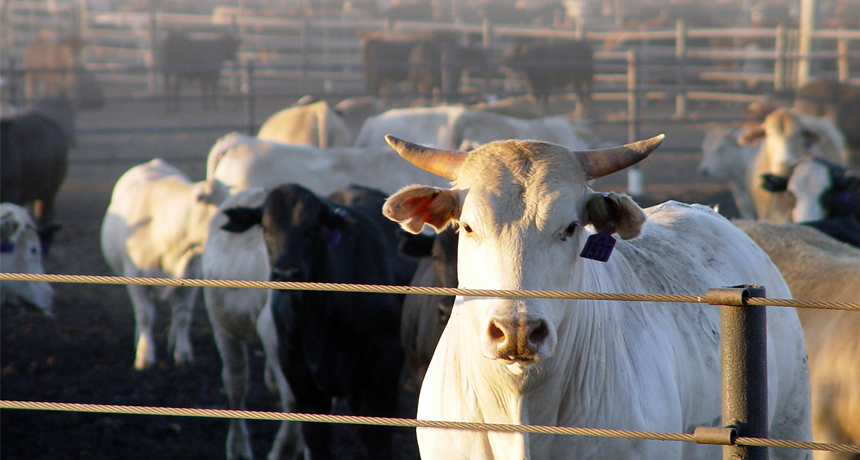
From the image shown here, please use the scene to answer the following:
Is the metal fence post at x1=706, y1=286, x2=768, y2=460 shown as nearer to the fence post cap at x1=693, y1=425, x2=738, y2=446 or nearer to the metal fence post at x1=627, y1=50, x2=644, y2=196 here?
the fence post cap at x1=693, y1=425, x2=738, y2=446

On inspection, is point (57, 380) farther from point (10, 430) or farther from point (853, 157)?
point (853, 157)

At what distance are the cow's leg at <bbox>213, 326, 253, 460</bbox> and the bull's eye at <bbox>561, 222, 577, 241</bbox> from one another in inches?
116

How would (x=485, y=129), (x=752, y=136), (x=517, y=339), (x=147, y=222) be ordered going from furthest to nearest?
(x=485, y=129) < (x=752, y=136) < (x=147, y=222) < (x=517, y=339)

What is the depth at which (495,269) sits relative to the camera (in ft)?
7.32

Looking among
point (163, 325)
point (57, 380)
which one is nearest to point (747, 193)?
point (163, 325)

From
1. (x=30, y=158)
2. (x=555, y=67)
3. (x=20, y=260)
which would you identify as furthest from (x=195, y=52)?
(x=20, y=260)

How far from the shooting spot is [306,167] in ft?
24.1

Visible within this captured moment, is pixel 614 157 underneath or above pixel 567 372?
above

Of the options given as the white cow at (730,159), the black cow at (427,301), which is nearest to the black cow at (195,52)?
the white cow at (730,159)

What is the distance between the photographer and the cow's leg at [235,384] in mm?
4750

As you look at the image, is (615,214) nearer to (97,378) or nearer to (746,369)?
(746,369)

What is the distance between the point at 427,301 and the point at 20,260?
342 cm

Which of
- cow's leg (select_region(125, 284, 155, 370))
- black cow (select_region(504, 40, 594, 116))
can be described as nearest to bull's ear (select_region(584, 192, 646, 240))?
cow's leg (select_region(125, 284, 155, 370))

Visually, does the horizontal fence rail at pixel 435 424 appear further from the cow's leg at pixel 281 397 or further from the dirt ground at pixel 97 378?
the dirt ground at pixel 97 378
